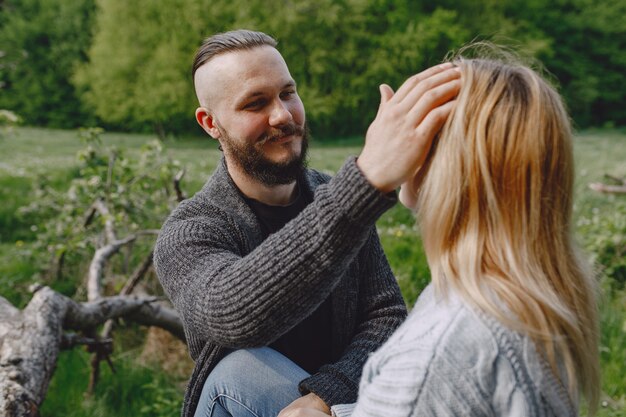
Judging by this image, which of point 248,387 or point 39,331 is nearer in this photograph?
point 248,387

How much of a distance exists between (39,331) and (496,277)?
7.02ft

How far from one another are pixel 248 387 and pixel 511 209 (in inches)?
39.6

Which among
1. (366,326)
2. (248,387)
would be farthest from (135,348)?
(248,387)

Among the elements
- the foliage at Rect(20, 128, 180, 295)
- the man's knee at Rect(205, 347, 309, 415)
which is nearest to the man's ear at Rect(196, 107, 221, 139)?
the man's knee at Rect(205, 347, 309, 415)

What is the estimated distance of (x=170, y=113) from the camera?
96.3 feet

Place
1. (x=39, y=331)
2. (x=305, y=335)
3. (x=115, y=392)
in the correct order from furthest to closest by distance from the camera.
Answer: (x=115, y=392) < (x=39, y=331) < (x=305, y=335)

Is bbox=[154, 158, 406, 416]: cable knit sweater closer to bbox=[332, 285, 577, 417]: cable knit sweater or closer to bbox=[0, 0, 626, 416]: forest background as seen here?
bbox=[332, 285, 577, 417]: cable knit sweater

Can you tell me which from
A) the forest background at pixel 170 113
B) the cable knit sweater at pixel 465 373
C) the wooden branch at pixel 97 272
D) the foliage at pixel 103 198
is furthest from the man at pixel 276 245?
the foliage at pixel 103 198

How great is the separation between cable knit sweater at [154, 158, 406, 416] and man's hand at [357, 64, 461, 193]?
0.04 metres

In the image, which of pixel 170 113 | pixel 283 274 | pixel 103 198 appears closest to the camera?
pixel 283 274

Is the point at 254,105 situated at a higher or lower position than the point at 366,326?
higher

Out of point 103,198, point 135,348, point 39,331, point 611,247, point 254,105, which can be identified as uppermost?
point 254,105

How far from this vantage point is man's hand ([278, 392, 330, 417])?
5.80 feet

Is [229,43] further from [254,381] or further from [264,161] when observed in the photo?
[254,381]
